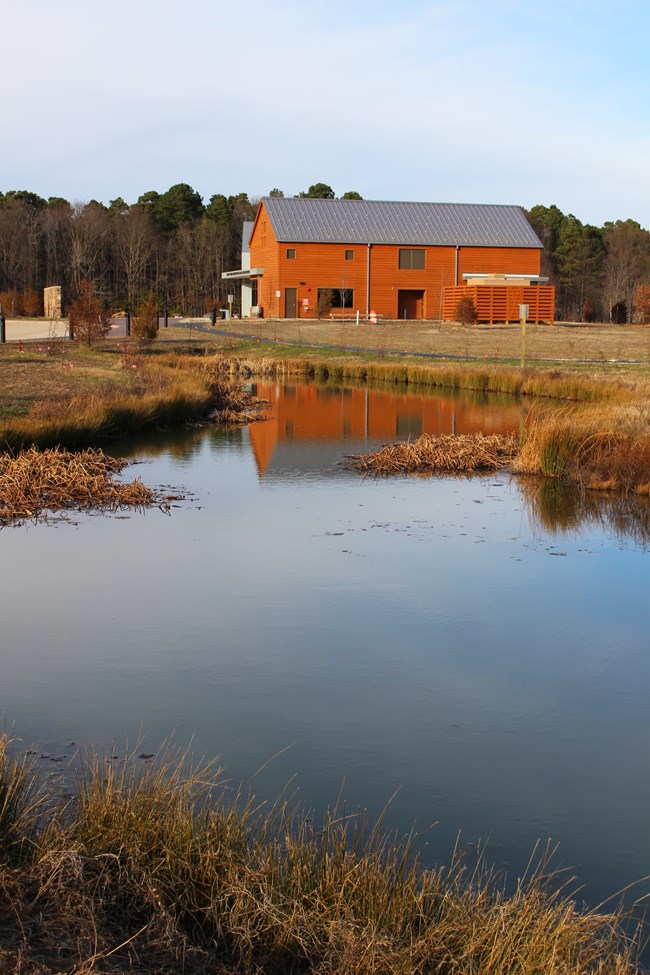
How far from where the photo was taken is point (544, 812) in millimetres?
5758

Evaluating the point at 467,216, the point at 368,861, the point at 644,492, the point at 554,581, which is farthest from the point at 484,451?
the point at 467,216

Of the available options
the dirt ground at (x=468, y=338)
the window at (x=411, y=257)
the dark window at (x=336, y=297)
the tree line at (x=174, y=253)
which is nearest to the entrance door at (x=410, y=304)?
the window at (x=411, y=257)

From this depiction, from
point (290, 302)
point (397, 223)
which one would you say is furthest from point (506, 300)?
point (290, 302)

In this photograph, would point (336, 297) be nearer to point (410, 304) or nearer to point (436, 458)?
Result: point (410, 304)

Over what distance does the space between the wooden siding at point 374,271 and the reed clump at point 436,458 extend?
4072 centimetres

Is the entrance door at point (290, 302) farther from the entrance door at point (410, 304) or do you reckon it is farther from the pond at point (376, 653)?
the pond at point (376, 653)

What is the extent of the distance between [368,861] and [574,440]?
12.6m

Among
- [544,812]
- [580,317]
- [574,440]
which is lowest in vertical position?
[544,812]

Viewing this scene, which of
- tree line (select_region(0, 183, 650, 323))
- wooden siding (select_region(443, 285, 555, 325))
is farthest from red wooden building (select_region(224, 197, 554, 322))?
tree line (select_region(0, 183, 650, 323))

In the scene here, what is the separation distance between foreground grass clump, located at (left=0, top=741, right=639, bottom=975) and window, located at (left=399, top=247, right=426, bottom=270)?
5581 centimetres

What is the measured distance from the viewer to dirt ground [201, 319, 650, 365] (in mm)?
37312

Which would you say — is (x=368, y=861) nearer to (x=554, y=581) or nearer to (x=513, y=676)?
(x=513, y=676)

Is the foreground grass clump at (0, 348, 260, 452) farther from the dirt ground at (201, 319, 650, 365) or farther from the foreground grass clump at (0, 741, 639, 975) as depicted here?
the dirt ground at (201, 319, 650, 365)

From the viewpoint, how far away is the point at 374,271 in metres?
58.6
